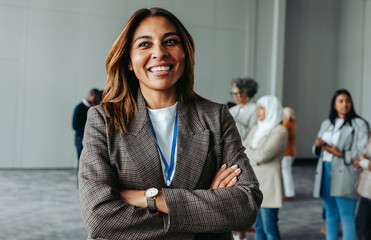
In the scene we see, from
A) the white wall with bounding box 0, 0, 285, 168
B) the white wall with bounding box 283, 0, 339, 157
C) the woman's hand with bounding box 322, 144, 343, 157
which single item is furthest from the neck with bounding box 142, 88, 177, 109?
the white wall with bounding box 283, 0, 339, 157

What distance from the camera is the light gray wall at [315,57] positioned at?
39.2 ft

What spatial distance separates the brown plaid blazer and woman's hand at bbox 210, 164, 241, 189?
0.03 metres

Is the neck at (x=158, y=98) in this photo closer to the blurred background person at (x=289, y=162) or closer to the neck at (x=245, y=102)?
the neck at (x=245, y=102)

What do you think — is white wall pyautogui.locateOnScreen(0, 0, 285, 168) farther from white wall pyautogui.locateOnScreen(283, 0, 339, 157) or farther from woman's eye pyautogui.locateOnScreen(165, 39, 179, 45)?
woman's eye pyautogui.locateOnScreen(165, 39, 179, 45)

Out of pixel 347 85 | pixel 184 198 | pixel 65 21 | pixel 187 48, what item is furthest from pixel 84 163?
pixel 347 85

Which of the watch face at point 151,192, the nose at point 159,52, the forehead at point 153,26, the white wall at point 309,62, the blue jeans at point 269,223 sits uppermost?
the white wall at point 309,62

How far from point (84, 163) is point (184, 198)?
0.41 metres

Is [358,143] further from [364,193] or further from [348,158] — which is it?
[364,193]

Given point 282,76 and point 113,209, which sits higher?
point 282,76

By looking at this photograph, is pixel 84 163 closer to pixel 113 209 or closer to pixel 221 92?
pixel 113 209

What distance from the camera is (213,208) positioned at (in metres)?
1.40

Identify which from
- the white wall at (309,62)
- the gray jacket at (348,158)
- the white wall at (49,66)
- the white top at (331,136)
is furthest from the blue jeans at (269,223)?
the white wall at (309,62)

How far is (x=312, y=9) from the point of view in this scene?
39.8ft

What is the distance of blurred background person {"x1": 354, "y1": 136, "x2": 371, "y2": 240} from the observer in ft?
10.7
